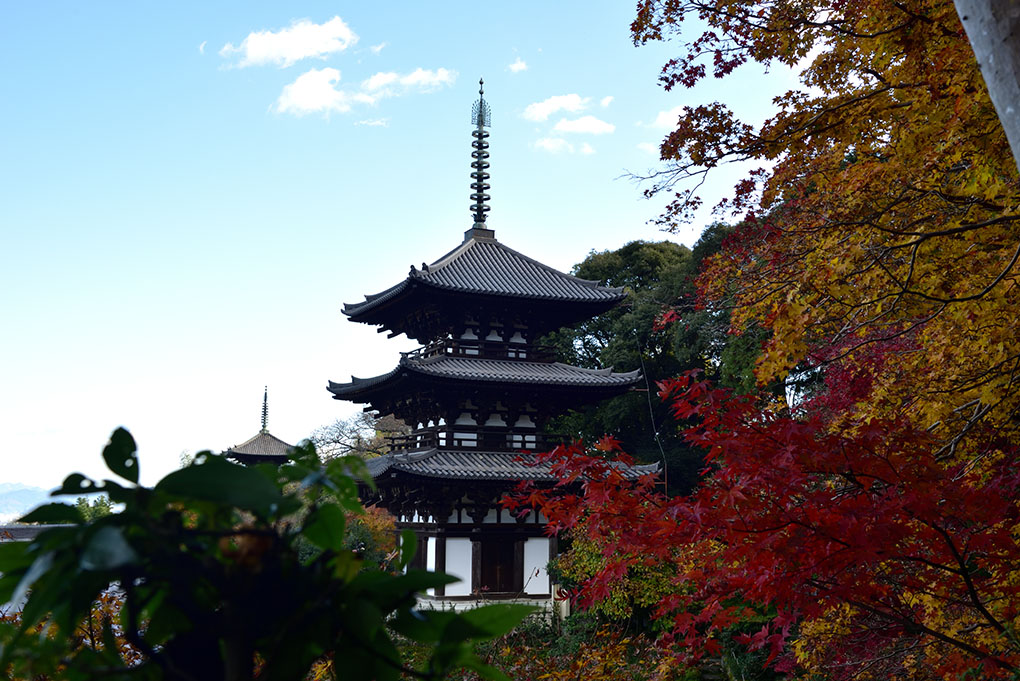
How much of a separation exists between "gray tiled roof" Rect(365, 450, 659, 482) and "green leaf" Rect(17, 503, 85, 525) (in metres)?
14.3

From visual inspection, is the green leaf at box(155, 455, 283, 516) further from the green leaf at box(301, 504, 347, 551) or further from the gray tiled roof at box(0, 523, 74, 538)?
the gray tiled roof at box(0, 523, 74, 538)

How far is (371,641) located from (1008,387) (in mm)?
5135

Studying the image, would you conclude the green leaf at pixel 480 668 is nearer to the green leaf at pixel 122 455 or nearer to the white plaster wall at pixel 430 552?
the green leaf at pixel 122 455

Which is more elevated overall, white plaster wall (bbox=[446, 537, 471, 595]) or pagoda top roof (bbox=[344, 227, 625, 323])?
pagoda top roof (bbox=[344, 227, 625, 323])

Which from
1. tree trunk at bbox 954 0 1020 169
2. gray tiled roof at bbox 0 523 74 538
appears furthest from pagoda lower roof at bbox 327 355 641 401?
tree trunk at bbox 954 0 1020 169

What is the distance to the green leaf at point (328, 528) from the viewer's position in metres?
0.99

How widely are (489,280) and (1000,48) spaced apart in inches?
600

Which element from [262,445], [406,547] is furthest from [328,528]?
[262,445]

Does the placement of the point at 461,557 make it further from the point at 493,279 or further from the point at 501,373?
the point at 493,279

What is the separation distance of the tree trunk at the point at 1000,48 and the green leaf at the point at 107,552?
2.82 metres

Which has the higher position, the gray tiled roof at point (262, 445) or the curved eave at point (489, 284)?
the curved eave at point (489, 284)

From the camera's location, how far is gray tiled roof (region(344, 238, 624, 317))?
55.6ft

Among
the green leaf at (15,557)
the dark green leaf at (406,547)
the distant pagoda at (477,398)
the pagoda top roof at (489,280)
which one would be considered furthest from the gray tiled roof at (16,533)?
the pagoda top roof at (489,280)

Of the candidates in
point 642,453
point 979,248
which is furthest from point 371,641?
point 642,453
